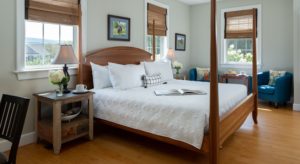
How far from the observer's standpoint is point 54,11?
130 inches

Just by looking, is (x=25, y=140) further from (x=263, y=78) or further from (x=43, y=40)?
(x=263, y=78)

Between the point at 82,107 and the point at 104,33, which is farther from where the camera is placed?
the point at 104,33

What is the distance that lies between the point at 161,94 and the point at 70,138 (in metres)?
1.29

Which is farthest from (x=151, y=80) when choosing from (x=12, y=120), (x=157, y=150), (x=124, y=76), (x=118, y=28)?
(x=12, y=120)

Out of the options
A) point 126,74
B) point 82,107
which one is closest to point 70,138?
point 82,107

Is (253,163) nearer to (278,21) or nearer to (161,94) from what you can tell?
(161,94)

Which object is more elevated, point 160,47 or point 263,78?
point 160,47

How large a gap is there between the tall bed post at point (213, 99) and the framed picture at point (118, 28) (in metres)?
2.35

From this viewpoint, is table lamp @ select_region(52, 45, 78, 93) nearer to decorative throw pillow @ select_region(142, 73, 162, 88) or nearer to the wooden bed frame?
the wooden bed frame

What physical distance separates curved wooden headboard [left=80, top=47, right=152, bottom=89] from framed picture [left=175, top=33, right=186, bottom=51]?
1491 millimetres

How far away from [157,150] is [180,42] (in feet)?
13.3

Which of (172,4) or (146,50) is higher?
(172,4)

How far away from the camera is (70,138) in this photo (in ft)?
9.86

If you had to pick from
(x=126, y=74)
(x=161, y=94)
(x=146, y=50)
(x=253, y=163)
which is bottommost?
(x=253, y=163)
